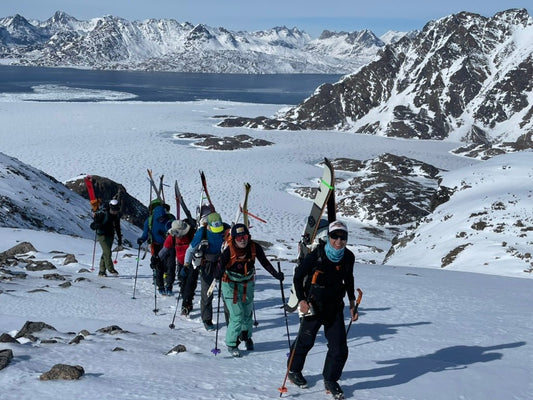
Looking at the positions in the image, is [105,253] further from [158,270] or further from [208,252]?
[208,252]

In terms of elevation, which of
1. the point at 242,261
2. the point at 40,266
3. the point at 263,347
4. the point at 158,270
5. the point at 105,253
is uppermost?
the point at 242,261

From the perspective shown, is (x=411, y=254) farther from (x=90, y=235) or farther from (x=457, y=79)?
(x=457, y=79)

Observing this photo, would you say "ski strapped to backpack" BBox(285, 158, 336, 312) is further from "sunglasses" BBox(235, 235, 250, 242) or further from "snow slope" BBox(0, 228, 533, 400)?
"snow slope" BBox(0, 228, 533, 400)

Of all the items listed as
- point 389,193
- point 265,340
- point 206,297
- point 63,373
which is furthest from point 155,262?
point 389,193

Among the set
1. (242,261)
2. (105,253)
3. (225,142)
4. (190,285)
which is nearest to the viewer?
(242,261)

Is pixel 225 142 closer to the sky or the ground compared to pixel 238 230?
closer to the ground

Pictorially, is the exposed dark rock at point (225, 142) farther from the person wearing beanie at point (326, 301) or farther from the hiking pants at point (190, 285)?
the person wearing beanie at point (326, 301)

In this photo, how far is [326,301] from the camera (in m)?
6.79

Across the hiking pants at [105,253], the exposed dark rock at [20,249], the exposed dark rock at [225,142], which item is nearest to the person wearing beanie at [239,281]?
the hiking pants at [105,253]

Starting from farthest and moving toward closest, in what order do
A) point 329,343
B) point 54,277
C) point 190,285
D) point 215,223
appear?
point 54,277, point 190,285, point 215,223, point 329,343

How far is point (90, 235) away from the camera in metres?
26.7

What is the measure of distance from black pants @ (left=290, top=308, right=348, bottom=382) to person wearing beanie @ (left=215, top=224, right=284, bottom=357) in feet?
4.75

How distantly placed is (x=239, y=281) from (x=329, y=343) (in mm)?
2163

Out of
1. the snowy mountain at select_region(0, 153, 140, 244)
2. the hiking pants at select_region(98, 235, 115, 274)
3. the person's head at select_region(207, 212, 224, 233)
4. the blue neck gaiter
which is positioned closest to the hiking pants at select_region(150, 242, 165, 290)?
the hiking pants at select_region(98, 235, 115, 274)
